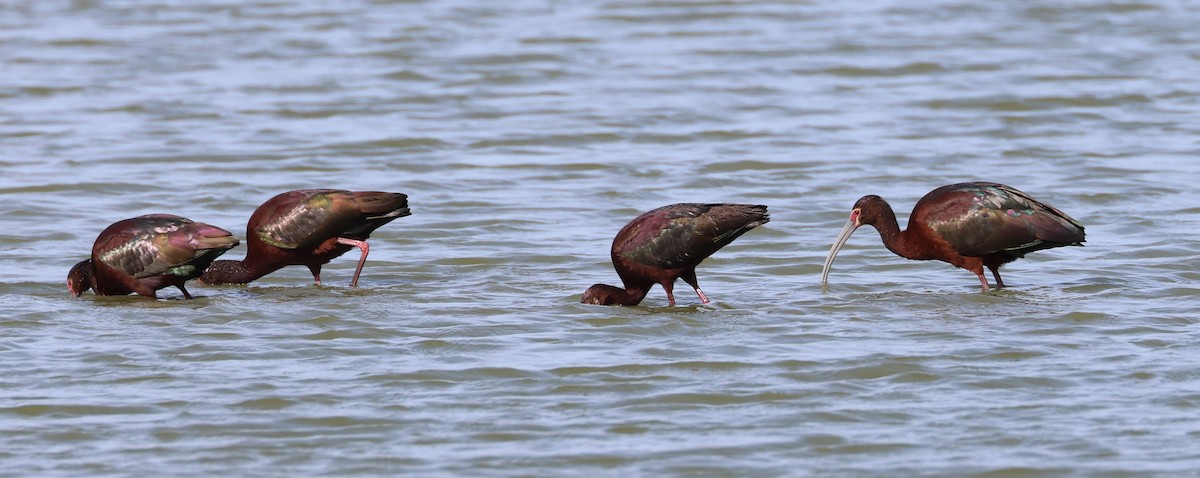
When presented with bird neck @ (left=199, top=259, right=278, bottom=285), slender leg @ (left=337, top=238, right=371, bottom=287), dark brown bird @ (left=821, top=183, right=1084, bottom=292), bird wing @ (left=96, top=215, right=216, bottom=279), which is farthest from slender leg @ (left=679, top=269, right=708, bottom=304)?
bird wing @ (left=96, top=215, right=216, bottom=279)

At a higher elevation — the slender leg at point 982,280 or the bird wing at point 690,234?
the bird wing at point 690,234

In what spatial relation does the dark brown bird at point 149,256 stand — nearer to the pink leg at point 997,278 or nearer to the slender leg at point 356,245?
the slender leg at point 356,245

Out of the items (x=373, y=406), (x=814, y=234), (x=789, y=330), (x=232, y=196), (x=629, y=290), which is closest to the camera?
(x=373, y=406)

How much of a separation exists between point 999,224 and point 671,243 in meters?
1.97

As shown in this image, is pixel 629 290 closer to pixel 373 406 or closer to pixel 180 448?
pixel 373 406

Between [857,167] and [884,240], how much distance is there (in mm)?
4053

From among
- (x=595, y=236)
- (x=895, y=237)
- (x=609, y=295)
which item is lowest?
(x=595, y=236)

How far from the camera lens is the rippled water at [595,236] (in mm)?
7742

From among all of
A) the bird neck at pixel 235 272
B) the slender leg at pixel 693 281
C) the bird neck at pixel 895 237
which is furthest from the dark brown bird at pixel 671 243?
the bird neck at pixel 235 272

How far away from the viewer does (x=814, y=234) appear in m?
13.1

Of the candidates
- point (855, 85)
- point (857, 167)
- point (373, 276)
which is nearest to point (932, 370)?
point (373, 276)

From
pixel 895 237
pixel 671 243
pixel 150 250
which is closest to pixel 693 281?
pixel 671 243

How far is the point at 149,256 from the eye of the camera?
1068 cm

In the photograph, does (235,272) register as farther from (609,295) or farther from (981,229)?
(981,229)
